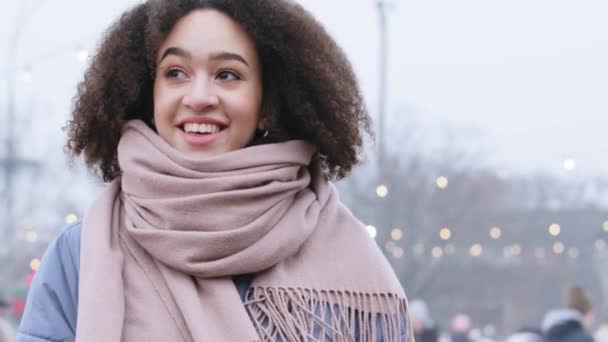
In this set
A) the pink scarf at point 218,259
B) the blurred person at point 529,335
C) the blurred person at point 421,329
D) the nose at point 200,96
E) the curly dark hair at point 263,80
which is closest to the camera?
the pink scarf at point 218,259

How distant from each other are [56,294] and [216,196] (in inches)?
18.1

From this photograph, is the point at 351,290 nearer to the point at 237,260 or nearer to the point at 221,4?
the point at 237,260

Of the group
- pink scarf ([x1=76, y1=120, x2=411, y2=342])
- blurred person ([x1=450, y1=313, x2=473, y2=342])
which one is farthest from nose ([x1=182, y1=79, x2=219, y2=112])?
blurred person ([x1=450, y1=313, x2=473, y2=342])

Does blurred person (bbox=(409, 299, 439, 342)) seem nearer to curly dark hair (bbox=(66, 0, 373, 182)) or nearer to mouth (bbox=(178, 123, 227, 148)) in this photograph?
curly dark hair (bbox=(66, 0, 373, 182))

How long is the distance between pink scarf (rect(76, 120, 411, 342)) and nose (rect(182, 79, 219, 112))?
13 centimetres

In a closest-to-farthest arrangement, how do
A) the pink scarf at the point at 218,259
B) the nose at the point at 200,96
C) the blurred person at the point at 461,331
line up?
the pink scarf at the point at 218,259 < the nose at the point at 200,96 < the blurred person at the point at 461,331

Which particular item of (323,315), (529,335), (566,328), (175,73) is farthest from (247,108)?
(529,335)

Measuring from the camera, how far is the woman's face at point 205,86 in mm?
3471

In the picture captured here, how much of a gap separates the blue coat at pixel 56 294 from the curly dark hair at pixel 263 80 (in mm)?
326

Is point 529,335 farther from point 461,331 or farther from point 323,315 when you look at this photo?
point 323,315

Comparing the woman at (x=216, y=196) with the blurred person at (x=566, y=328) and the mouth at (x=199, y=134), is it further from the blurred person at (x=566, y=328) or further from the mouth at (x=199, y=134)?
the blurred person at (x=566, y=328)

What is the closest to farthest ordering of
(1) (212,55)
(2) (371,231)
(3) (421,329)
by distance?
(1) (212,55) < (2) (371,231) < (3) (421,329)

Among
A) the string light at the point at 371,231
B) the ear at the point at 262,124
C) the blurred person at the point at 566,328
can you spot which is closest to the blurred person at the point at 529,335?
the blurred person at the point at 566,328

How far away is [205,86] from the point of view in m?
3.46
